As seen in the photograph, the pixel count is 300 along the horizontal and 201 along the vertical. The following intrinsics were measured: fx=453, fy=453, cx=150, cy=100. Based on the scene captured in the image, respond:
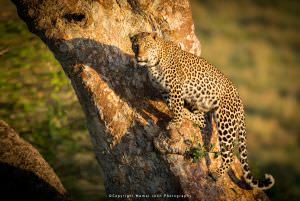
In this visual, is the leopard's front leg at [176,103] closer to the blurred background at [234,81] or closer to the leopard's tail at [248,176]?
the leopard's tail at [248,176]

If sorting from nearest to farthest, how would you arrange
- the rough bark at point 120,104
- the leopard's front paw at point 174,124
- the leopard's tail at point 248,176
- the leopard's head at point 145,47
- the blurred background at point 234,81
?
the rough bark at point 120,104
the leopard's front paw at point 174,124
the leopard's head at point 145,47
the leopard's tail at point 248,176
the blurred background at point 234,81

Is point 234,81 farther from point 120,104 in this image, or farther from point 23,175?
point 23,175

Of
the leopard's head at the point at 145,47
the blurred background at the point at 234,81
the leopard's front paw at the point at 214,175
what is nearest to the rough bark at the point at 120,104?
the leopard's front paw at the point at 214,175

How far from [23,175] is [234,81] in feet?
47.2

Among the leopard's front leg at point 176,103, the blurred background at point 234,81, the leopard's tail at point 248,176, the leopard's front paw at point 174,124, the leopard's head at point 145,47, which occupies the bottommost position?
the blurred background at point 234,81

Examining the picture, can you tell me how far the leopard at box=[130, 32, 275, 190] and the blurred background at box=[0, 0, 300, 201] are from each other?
3.33 metres

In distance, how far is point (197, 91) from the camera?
6.93 m

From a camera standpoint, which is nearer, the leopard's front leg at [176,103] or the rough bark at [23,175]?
the leopard's front leg at [176,103]

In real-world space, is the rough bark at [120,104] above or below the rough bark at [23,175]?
above

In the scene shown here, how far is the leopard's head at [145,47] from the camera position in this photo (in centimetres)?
635

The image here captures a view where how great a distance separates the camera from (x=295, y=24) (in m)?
24.2

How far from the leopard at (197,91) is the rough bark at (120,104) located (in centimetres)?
18

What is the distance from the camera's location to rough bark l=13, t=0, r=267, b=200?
19.6ft

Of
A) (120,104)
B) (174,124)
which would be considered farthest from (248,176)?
(120,104)
